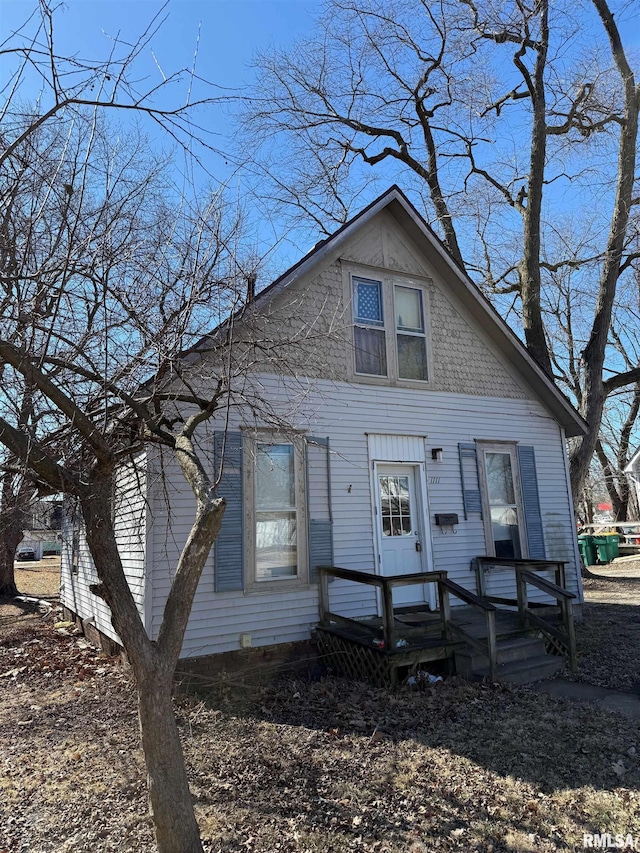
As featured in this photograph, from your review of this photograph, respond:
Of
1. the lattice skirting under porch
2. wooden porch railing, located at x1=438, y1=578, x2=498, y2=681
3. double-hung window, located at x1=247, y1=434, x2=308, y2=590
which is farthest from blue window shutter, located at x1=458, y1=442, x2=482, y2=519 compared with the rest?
the lattice skirting under porch

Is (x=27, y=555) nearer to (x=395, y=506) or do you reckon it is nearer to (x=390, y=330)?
(x=395, y=506)

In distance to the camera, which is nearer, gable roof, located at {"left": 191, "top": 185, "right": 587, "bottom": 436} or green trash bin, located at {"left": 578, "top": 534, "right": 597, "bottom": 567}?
gable roof, located at {"left": 191, "top": 185, "right": 587, "bottom": 436}

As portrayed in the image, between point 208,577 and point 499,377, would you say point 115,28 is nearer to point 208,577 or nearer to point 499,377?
point 208,577

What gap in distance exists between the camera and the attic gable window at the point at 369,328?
345 inches

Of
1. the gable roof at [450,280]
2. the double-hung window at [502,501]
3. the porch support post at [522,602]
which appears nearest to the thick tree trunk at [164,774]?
the gable roof at [450,280]

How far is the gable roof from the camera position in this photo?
8164 millimetres

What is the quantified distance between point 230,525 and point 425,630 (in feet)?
8.88

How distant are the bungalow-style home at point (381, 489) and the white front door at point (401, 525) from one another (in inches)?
0.9

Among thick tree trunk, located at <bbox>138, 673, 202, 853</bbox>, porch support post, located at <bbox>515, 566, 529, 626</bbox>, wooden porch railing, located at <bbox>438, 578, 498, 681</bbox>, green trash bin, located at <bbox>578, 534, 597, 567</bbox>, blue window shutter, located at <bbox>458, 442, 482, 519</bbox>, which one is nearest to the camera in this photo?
thick tree trunk, located at <bbox>138, 673, 202, 853</bbox>

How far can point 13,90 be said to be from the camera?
138 inches

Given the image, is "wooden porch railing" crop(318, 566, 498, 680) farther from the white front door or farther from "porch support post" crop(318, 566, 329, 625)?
the white front door

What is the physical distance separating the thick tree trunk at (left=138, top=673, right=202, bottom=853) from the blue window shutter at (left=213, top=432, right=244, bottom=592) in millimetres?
3617

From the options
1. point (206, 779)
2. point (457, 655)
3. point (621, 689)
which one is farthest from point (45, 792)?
point (621, 689)

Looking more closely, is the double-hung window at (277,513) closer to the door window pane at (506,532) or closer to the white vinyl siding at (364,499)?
the white vinyl siding at (364,499)
